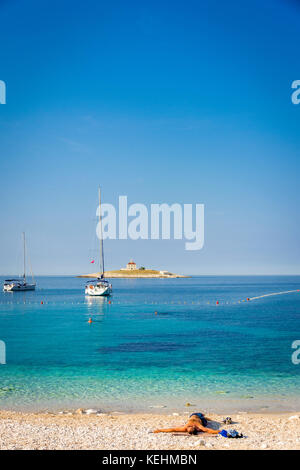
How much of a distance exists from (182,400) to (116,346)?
1371 centimetres

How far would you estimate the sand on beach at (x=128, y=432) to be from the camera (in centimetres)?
1054

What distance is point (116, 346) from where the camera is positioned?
29.8 meters

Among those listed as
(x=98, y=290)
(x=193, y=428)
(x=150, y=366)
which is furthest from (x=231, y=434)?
(x=98, y=290)

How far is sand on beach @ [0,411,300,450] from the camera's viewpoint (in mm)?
10539

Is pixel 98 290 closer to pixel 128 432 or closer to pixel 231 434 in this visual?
pixel 128 432

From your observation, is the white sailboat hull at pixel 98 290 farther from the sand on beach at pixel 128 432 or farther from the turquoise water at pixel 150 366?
the sand on beach at pixel 128 432

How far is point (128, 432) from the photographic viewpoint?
11891 mm

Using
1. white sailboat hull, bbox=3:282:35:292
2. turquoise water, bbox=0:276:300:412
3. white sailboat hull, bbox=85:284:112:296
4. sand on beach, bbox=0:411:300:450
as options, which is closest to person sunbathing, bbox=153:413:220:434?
sand on beach, bbox=0:411:300:450

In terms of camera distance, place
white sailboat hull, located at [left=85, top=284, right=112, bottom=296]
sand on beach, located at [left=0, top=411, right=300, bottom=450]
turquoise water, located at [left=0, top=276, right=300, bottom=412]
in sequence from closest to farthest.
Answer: sand on beach, located at [left=0, top=411, right=300, bottom=450], turquoise water, located at [left=0, top=276, right=300, bottom=412], white sailboat hull, located at [left=85, top=284, right=112, bottom=296]

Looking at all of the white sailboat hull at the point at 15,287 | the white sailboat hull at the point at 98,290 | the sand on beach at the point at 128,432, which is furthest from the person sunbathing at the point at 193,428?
the white sailboat hull at the point at 15,287

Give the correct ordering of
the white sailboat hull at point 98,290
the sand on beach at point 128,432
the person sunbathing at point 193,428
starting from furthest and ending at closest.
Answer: the white sailboat hull at point 98,290, the person sunbathing at point 193,428, the sand on beach at point 128,432

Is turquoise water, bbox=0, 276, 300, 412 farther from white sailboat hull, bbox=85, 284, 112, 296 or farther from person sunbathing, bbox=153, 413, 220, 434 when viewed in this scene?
white sailboat hull, bbox=85, 284, 112, 296
